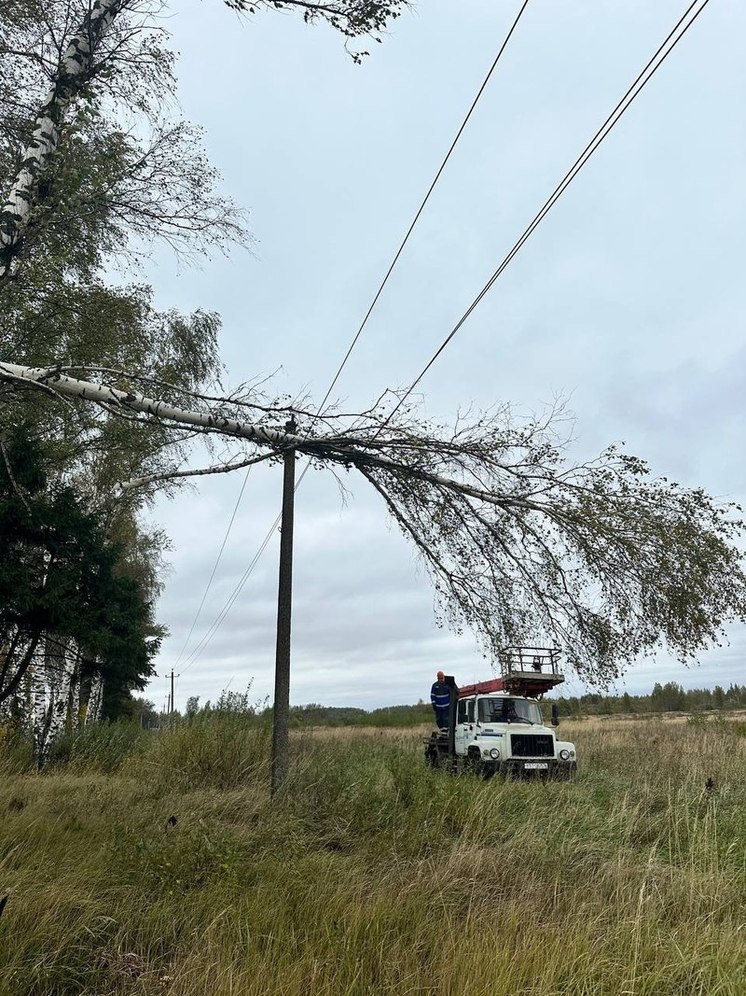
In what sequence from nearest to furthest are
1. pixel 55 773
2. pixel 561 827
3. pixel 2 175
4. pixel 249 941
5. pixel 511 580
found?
pixel 249 941 < pixel 561 827 < pixel 2 175 < pixel 511 580 < pixel 55 773

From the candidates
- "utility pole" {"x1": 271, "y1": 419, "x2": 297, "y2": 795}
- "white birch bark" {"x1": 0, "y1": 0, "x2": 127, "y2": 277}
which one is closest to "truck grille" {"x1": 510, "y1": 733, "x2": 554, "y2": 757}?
"utility pole" {"x1": 271, "y1": 419, "x2": 297, "y2": 795}

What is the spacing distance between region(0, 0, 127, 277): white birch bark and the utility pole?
11.4 feet

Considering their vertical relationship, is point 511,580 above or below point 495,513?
below

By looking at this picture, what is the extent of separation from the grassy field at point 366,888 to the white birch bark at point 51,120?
5069mm

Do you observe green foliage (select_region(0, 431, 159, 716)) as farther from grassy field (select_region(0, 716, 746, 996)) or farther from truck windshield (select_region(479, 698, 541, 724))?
truck windshield (select_region(479, 698, 541, 724))

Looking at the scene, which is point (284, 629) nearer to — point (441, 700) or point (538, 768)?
point (538, 768)

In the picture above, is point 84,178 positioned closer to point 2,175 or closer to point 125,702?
point 2,175

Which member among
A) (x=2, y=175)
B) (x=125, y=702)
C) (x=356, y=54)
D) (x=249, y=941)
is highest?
(x=356, y=54)

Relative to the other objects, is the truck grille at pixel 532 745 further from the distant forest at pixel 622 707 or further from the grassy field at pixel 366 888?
the distant forest at pixel 622 707

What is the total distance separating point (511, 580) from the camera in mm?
8539

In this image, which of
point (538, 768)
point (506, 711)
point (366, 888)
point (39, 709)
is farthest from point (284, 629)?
point (506, 711)

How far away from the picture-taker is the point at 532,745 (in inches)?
543

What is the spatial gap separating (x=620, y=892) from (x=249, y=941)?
9.02ft

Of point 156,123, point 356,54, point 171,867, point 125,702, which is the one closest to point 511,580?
point 171,867
